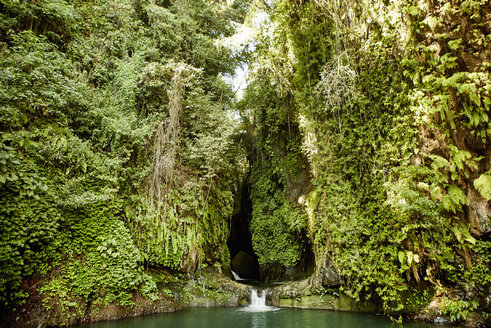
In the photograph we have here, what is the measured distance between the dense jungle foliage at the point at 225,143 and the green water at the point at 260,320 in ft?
1.72

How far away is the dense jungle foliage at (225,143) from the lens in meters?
5.11

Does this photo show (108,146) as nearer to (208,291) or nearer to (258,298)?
(208,291)

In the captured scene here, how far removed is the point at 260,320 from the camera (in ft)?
21.8

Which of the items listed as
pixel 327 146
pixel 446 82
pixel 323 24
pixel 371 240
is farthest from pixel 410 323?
pixel 323 24

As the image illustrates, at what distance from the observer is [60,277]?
231 inches

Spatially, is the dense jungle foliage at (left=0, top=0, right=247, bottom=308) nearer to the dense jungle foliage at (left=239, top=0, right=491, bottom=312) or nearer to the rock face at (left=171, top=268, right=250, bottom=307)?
the rock face at (left=171, top=268, right=250, bottom=307)

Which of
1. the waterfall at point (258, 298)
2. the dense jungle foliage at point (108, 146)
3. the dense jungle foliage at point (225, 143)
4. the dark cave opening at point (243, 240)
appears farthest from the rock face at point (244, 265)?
the waterfall at point (258, 298)

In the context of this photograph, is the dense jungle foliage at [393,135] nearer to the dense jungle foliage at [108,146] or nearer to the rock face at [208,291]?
the rock face at [208,291]

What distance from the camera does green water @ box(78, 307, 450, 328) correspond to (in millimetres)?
5914

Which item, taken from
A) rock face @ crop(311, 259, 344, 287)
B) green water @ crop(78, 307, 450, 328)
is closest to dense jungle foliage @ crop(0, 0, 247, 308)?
green water @ crop(78, 307, 450, 328)

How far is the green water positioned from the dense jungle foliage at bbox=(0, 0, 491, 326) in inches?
20.7

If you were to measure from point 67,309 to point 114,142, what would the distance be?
→ 13.7ft

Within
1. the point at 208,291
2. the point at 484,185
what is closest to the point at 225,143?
the point at 208,291

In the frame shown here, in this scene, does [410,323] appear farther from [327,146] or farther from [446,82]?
[446,82]
